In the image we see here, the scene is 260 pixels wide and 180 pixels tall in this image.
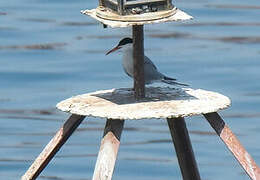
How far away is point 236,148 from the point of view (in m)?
6.24

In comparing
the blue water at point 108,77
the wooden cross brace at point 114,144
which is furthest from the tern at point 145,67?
the blue water at point 108,77

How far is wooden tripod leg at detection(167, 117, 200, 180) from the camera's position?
22.2ft

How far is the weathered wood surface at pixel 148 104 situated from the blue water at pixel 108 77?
3.28m

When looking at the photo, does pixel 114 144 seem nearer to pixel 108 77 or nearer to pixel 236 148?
pixel 236 148

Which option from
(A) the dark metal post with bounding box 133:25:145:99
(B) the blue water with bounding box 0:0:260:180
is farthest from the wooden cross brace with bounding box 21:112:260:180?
(B) the blue water with bounding box 0:0:260:180

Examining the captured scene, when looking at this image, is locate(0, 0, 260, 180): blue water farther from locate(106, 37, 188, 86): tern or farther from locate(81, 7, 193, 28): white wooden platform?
locate(81, 7, 193, 28): white wooden platform

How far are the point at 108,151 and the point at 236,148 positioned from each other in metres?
0.60

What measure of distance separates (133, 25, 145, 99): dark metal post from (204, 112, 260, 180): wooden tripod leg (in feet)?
1.16

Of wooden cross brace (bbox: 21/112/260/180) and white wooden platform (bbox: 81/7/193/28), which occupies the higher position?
white wooden platform (bbox: 81/7/193/28)

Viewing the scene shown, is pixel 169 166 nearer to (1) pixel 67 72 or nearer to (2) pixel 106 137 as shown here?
(1) pixel 67 72

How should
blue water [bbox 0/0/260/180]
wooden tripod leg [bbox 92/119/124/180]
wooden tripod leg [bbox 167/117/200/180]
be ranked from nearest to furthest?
1. wooden tripod leg [bbox 92/119/124/180]
2. wooden tripod leg [bbox 167/117/200/180]
3. blue water [bbox 0/0/260/180]

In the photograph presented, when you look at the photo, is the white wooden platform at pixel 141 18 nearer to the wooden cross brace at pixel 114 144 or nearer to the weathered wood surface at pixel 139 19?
the weathered wood surface at pixel 139 19

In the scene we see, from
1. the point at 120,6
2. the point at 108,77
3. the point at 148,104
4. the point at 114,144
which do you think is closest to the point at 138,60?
the point at 148,104

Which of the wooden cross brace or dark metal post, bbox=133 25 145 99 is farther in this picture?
dark metal post, bbox=133 25 145 99
